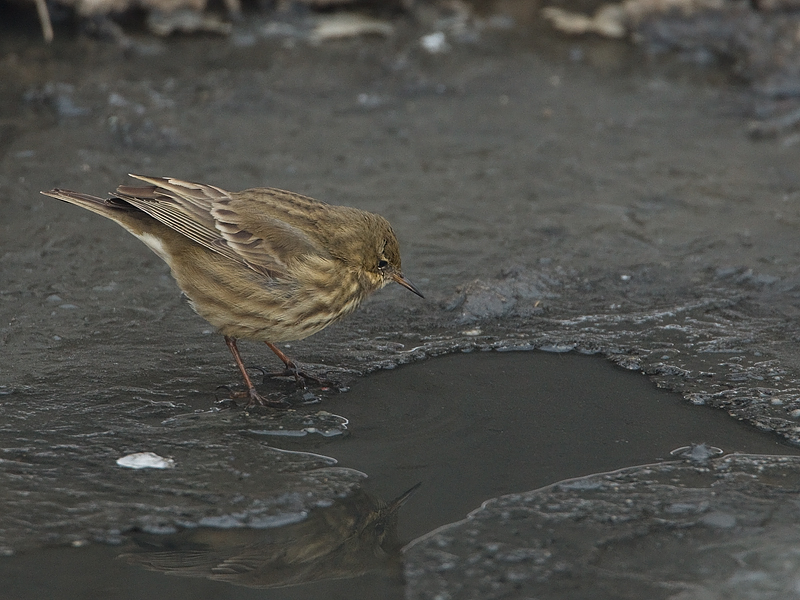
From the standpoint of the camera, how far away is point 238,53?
33.4 feet

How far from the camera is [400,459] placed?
189 inches

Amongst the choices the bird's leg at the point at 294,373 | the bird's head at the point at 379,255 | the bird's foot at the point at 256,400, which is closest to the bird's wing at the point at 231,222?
the bird's head at the point at 379,255

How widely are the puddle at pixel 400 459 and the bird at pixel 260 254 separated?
1.81 ft

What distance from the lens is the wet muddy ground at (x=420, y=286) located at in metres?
4.49

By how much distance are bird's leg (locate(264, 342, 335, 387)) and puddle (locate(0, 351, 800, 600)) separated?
8.7 inches

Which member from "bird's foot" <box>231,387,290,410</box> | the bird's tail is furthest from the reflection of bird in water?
the bird's tail

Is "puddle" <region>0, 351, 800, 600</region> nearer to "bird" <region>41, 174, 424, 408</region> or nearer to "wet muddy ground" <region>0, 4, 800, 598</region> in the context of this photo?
"wet muddy ground" <region>0, 4, 800, 598</region>

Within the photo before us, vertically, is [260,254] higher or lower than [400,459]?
higher

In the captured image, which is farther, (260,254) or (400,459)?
(260,254)

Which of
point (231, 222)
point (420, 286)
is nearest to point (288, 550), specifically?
point (231, 222)

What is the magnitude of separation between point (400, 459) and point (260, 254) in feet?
5.14

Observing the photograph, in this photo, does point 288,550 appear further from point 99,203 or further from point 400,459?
point 99,203

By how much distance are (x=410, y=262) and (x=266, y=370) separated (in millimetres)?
1507

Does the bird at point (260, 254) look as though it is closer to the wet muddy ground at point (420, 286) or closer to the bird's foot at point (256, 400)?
the bird's foot at point (256, 400)
